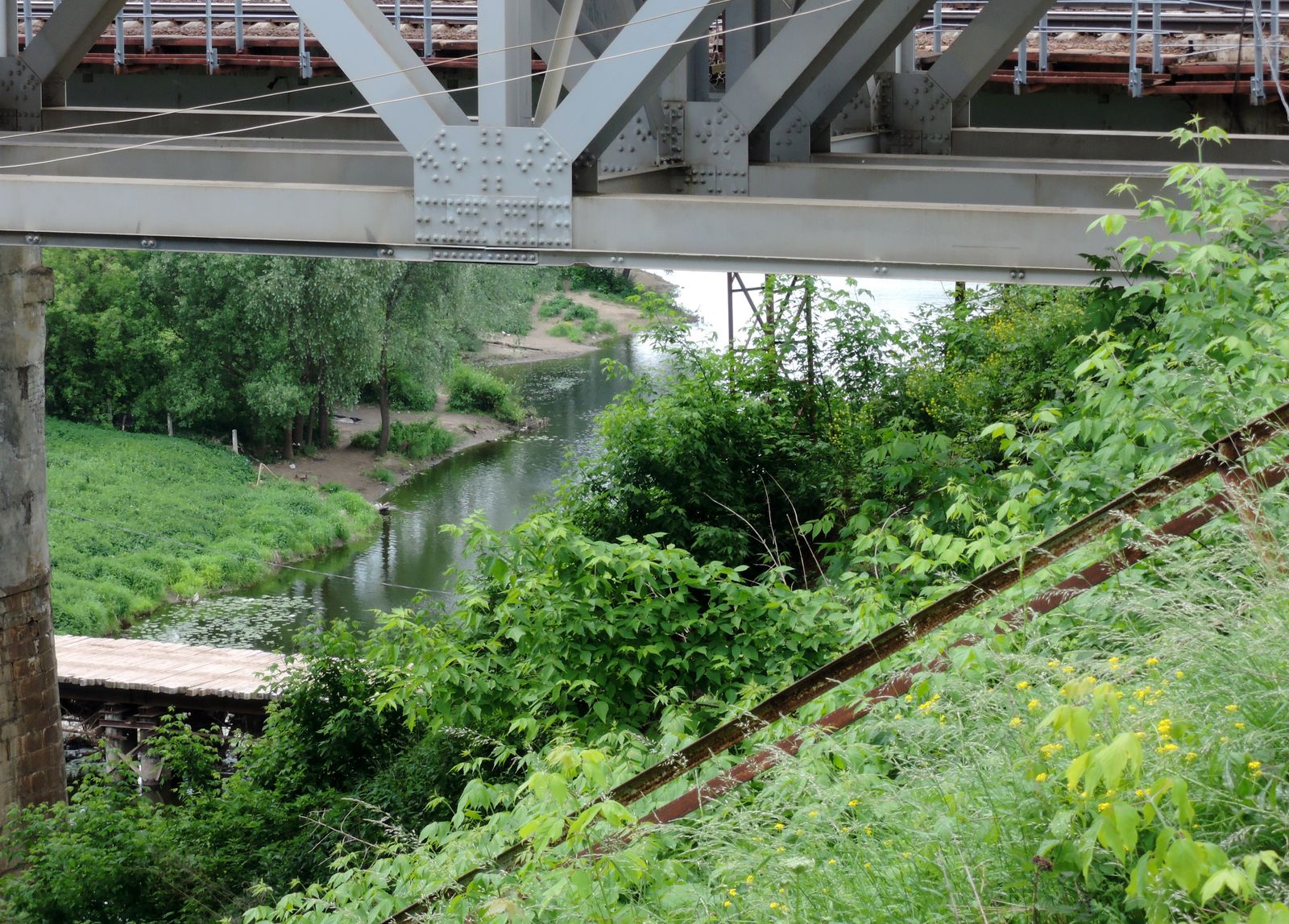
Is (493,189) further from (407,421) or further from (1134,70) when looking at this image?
(407,421)

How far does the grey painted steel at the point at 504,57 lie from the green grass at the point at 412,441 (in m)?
31.3

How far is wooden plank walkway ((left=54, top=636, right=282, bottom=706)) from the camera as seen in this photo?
20.6 m

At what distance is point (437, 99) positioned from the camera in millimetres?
6426

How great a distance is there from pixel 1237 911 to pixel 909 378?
32.0 ft

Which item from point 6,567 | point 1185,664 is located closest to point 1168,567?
point 1185,664

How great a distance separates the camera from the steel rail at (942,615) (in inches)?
144

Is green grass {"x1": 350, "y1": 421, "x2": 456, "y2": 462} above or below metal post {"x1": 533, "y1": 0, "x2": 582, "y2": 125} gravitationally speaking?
below

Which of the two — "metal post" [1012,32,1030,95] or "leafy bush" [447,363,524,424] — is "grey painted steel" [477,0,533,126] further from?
"leafy bush" [447,363,524,424]

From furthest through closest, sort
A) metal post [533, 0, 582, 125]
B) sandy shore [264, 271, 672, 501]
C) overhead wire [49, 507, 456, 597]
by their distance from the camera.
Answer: sandy shore [264, 271, 672, 501]
overhead wire [49, 507, 456, 597]
metal post [533, 0, 582, 125]

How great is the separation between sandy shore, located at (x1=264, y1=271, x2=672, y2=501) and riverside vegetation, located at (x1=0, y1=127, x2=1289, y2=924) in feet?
69.2

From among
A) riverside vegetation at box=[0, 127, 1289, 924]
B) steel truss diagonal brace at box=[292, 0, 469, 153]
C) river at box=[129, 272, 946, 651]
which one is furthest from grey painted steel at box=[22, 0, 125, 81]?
river at box=[129, 272, 946, 651]

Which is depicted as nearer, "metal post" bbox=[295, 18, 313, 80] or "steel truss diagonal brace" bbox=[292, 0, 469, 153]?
"steel truss diagonal brace" bbox=[292, 0, 469, 153]

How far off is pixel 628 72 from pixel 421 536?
26124 mm

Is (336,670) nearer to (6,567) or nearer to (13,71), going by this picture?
(6,567)
